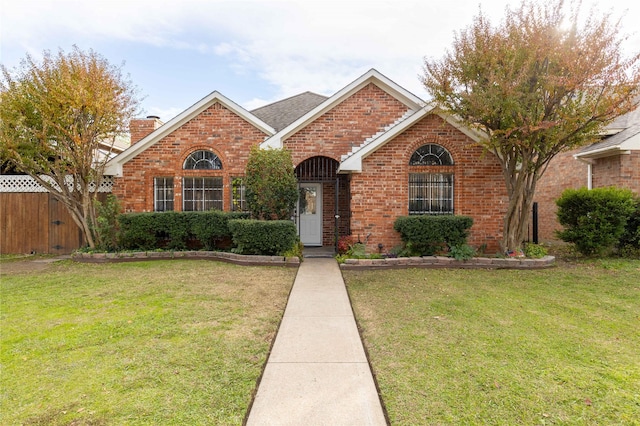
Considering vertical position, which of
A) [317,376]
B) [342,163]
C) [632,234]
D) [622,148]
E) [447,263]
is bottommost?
[317,376]

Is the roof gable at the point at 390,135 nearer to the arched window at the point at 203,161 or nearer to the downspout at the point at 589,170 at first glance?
the arched window at the point at 203,161

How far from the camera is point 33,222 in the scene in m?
11.6

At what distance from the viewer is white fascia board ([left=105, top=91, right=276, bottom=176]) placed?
11102mm

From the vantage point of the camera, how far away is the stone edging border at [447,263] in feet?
28.5

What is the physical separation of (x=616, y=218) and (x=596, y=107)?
326 cm

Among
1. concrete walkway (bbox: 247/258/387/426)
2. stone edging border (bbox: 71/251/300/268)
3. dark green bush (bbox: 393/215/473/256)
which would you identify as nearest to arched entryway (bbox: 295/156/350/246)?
stone edging border (bbox: 71/251/300/268)

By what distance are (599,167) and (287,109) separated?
11214 millimetres

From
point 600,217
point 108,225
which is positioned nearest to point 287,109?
point 108,225

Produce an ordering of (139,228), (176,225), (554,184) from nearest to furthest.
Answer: (139,228), (176,225), (554,184)

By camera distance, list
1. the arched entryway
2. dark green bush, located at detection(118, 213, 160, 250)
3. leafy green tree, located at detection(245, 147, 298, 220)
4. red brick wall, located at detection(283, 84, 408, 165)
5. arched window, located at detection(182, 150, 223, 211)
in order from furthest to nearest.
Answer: the arched entryway → arched window, located at detection(182, 150, 223, 211) → red brick wall, located at detection(283, 84, 408, 165) → dark green bush, located at detection(118, 213, 160, 250) → leafy green tree, located at detection(245, 147, 298, 220)

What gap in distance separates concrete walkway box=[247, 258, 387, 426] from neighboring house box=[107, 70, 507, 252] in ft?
16.4

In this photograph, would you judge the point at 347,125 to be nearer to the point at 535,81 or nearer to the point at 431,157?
the point at 431,157

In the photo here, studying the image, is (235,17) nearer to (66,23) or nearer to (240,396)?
(66,23)

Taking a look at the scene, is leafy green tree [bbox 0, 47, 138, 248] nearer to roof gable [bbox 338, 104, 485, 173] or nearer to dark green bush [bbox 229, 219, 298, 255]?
dark green bush [bbox 229, 219, 298, 255]
